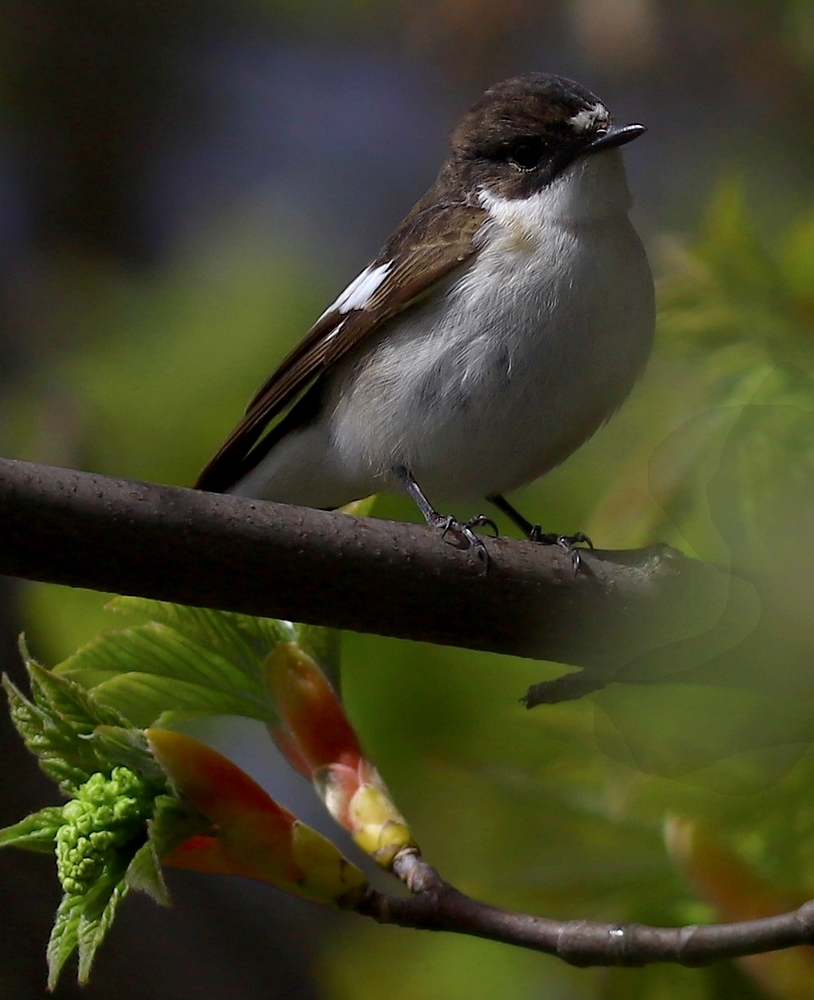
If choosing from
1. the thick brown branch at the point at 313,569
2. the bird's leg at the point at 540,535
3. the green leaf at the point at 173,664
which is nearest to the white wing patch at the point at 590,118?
the bird's leg at the point at 540,535

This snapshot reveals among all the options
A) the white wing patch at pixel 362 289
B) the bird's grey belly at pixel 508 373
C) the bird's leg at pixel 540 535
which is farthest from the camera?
the white wing patch at pixel 362 289

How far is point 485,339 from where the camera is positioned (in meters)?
2.19

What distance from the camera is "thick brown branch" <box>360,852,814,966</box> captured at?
102 centimetres

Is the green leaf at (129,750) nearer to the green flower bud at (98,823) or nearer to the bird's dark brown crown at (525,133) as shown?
the green flower bud at (98,823)

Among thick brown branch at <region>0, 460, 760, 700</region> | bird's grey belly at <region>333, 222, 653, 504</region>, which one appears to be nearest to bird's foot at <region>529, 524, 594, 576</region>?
bird's grey belly at <region>333, 222, 653, 504</region>

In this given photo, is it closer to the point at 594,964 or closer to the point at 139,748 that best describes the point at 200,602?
the point at 139,748

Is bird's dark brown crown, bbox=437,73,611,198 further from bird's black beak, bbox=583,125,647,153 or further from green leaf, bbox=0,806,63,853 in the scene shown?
green leaf, bbox=0,806,63,853

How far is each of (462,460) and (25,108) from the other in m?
2.59

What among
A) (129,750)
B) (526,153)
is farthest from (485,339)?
(129,750)

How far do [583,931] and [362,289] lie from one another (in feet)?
5.18

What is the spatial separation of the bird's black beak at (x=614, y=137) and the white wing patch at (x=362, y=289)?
1.41 ft

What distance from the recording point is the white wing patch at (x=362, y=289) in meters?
2.41

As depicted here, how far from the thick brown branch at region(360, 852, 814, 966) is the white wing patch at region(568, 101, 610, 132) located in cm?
162

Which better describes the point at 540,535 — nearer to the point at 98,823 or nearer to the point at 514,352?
the point at 514,352
